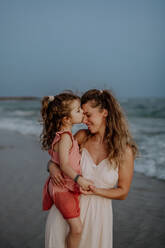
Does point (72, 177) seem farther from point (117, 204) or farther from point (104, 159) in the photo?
point (117, 204)

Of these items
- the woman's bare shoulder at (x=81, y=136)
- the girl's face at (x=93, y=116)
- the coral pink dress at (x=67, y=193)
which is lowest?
the coral pink dress at (x=67, y=193)

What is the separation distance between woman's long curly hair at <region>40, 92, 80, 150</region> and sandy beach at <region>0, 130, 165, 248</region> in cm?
176

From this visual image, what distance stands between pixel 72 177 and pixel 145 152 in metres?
5.99

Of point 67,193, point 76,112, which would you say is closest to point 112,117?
point 76,112

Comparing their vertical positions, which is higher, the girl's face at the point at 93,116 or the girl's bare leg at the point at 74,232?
the girl's face at the point at 93,116

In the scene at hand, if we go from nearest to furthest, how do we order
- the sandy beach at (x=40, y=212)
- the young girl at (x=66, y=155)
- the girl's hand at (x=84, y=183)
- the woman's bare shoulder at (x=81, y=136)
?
1. the girl's hand at (x=84, y=183)
2. the young girl at (x=66, y=155)
3. the woman's bare shoulder at (x=81, y=136)
4. the sandy beach at (x=40, y=212)

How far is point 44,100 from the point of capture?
2510 millimetres

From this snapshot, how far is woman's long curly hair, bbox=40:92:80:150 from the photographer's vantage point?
7.99 feet

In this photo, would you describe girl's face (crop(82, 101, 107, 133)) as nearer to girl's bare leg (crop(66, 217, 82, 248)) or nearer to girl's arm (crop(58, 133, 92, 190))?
girl's arm (crop(58, 133, 92, 190))

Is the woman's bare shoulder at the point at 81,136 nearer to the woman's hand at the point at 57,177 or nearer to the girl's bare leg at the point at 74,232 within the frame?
the woman's hand at the point at 57,177

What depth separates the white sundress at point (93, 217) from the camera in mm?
2238

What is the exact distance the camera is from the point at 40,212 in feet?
14.0

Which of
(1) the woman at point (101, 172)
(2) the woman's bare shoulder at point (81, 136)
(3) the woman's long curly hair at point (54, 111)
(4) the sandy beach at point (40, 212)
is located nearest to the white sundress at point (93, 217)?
(1) the woman at point (101, 172)

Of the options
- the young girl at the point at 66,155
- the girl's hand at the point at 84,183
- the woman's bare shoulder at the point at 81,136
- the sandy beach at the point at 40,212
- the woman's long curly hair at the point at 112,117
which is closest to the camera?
the girl's hand at the point at 84,183
